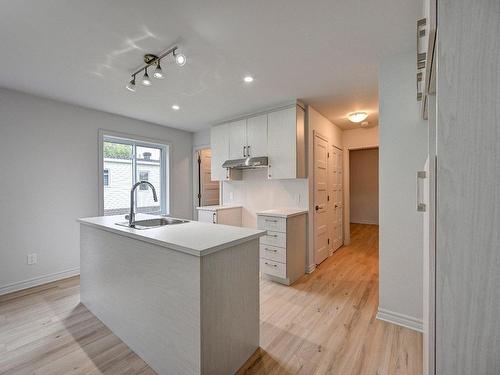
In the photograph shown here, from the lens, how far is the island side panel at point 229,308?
1348 mm

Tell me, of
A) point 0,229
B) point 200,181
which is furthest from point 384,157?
point 0,229

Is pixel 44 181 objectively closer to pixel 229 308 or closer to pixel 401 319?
pixel 229 308

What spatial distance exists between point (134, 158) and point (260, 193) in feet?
8.12

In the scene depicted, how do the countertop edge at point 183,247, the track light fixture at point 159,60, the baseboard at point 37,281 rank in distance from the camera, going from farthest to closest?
the baseboard at point 37,281 → the track light fixture at point 159,60 → the countertop edge at point 183,247

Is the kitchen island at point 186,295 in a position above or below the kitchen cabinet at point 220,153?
below

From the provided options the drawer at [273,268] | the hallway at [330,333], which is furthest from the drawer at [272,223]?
the hallway at [330,333]

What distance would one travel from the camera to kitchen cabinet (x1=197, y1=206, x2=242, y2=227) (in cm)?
Answer: 371

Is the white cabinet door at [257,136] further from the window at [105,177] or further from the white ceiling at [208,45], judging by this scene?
the window at [105,177]

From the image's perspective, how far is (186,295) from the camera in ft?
4.49

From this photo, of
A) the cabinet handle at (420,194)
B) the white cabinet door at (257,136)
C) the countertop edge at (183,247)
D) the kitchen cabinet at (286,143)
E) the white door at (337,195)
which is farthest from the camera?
the white door at (337,195)

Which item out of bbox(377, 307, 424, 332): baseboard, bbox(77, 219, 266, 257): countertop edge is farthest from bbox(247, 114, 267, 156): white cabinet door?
bbox(377, 307, 424, 332): baseboard

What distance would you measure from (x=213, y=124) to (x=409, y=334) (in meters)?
4.03

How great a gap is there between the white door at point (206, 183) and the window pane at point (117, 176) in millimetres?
1528

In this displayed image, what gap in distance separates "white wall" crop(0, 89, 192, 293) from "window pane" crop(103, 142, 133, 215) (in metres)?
0.29
